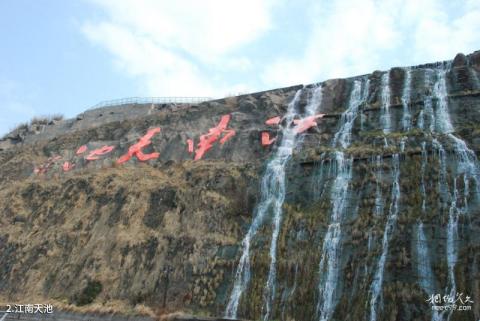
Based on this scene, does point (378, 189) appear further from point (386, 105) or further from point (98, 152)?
point (98, 152)

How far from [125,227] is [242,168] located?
494cm

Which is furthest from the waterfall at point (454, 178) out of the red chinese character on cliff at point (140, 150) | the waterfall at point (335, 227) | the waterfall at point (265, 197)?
the red chinese character on cliff at point (140, 150)

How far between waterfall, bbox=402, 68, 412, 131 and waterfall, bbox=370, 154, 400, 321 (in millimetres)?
2924

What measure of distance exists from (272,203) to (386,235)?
451cm

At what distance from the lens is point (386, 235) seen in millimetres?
14602

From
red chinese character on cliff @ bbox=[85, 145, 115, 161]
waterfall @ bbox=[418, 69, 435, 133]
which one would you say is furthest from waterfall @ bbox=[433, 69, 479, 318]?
red chinese character on cliff @ bbox=[85, 145, 115, 161]

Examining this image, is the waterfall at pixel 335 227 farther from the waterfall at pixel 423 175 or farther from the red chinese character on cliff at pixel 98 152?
the red chinese character on cliff at pixel 98 152

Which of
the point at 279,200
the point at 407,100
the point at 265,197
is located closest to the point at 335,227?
the point at 279,200

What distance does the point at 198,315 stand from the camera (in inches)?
607

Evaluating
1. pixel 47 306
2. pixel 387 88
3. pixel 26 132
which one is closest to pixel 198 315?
pixel 47 306

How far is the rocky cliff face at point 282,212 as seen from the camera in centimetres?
1397

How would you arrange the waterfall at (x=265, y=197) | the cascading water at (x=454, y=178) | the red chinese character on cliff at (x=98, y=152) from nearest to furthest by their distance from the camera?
the cascading water at (x=454, y=178) → the waterfall at (x=265, y=197) → the red chinese character on cliff at (x=98, y=152)

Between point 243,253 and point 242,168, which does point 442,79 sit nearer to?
point 242,168

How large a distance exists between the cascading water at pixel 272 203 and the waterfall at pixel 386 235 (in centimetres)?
297
